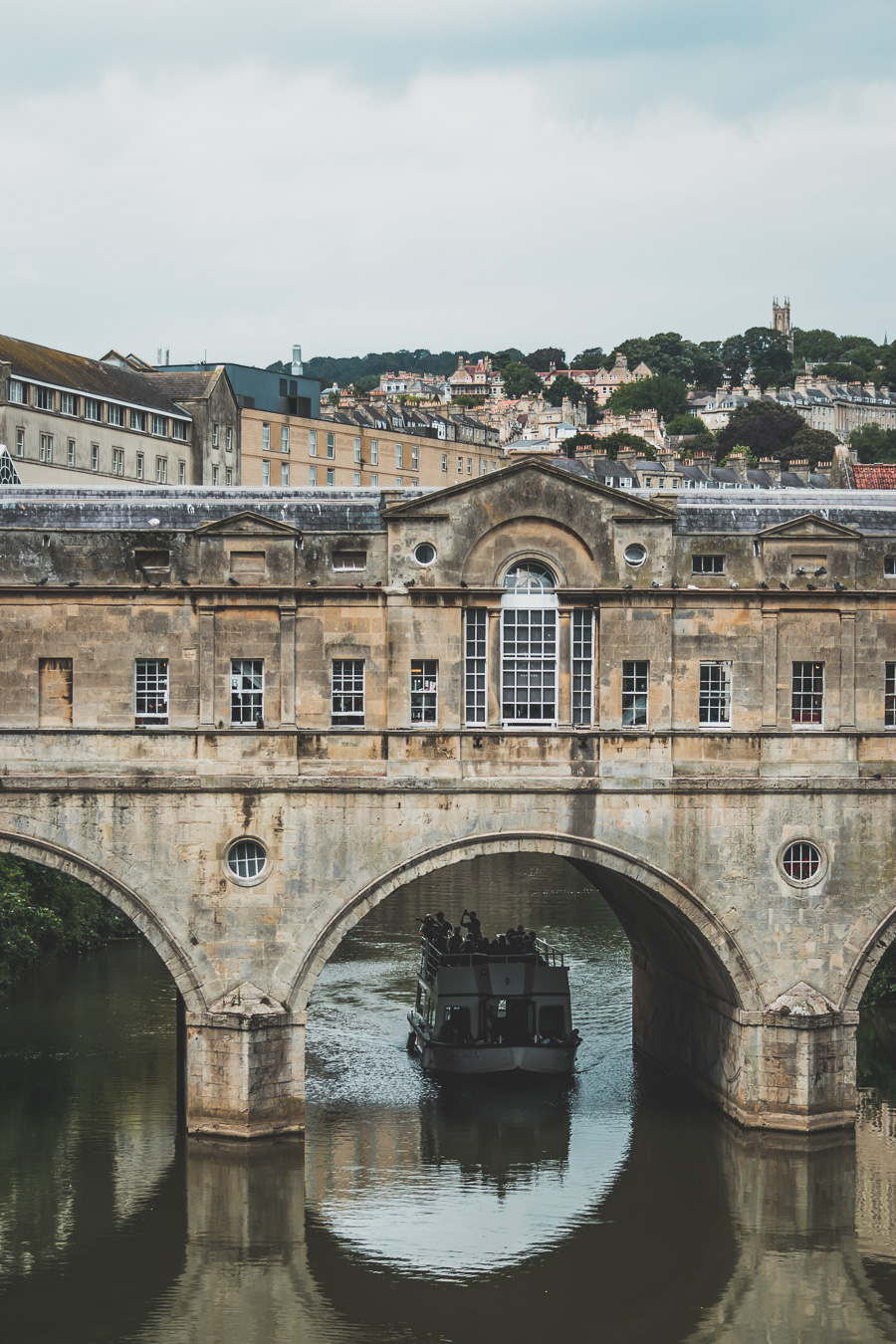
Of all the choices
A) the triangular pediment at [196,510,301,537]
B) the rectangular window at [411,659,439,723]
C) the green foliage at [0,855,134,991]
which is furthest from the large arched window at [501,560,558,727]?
the green foliage at [0,855,134,991]

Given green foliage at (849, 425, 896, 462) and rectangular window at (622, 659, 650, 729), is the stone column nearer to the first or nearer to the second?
rectangular window at (622, 659, 650, 729)

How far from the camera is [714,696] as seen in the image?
124 ft

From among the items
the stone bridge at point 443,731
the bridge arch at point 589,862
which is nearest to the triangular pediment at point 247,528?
the stone bridge at point 443,731

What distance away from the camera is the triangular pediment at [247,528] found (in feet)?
121

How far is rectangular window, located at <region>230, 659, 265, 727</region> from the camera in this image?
3719 centimetres

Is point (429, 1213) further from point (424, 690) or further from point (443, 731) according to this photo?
point (424, 690)

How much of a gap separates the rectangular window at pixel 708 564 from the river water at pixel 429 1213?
1208 cm

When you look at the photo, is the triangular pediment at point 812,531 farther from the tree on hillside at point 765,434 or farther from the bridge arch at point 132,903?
the tree on hillside at point 765,434

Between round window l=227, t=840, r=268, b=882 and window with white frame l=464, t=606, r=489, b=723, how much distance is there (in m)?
5.17

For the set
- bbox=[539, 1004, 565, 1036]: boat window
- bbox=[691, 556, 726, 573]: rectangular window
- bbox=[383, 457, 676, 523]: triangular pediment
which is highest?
bbox=[383, 457, 676, 523]: triangular pediment

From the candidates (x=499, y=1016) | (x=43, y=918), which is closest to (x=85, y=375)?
(x=43, y=918)

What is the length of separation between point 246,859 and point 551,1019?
37.4 feet

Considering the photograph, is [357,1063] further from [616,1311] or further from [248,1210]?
[616,1311]

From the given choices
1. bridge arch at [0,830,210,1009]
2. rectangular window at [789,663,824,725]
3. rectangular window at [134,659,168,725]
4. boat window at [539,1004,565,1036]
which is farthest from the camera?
boat window at [539,1004,565,1036]
